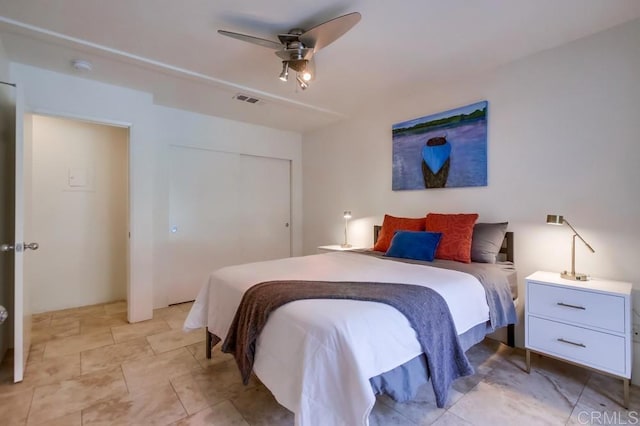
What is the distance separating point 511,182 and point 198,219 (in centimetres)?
364

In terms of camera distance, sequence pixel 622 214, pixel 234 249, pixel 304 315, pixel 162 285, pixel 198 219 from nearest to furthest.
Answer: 1. pixel 304 315
2. pixel 622 214
3. pixel 162 285
4. pixel 198 219
5. pixel 234 249

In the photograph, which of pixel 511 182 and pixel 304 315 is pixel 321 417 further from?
pixel 511 182

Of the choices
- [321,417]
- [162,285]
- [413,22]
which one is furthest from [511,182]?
[162,285]

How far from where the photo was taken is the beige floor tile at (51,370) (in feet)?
6.84

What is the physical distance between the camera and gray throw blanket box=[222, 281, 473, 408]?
153 centimetres

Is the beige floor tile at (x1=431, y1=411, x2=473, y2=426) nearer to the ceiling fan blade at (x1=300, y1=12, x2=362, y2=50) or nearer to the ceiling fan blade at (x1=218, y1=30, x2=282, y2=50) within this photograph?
the ceiling fan blade at (x1=300, y1=12, x2=362, y2=50)

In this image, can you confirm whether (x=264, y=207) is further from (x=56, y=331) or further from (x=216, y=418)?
(x=216, y=418)

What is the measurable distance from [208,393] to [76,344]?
5.30 feet

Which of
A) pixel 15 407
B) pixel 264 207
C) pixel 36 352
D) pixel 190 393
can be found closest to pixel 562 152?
pixel 190 393

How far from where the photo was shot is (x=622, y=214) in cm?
211

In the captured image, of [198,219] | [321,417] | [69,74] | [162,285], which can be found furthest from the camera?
[198,219]

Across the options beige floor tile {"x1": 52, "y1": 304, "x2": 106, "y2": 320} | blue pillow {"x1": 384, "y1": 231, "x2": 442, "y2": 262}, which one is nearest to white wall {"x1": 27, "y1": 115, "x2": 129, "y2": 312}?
beige floor tile {"x1": 52, "y1": 304, "x2": 106, "y2": 320}

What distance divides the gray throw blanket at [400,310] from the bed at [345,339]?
40mm

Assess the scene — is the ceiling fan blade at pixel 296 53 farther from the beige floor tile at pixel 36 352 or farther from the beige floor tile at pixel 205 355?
the beige floor tile at pixel 36 352
